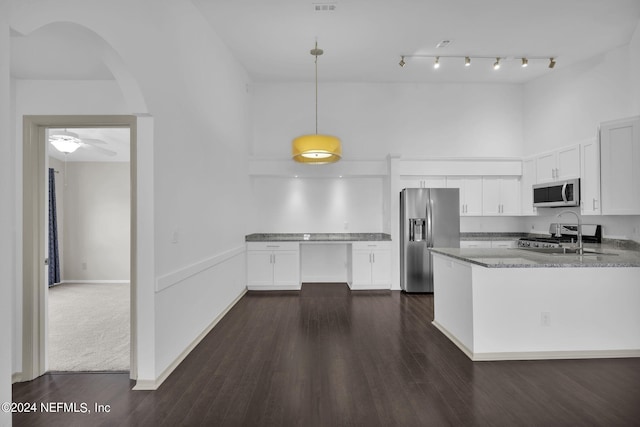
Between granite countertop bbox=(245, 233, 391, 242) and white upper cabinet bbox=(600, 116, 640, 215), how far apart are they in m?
3.12

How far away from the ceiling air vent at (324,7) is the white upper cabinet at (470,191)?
11.9 ft

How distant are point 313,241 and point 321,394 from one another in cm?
334

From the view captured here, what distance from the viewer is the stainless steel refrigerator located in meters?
5.44

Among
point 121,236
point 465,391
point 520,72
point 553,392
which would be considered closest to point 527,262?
point 553,392

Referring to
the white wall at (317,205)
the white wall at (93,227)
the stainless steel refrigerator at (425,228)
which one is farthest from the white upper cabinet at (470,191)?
the white wall at (93,227)

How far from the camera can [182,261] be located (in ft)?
9.75

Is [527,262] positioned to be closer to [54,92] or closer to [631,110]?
[631,110]

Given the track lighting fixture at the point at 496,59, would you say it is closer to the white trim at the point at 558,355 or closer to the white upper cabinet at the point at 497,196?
the white upper cabinet at the point at 497,196

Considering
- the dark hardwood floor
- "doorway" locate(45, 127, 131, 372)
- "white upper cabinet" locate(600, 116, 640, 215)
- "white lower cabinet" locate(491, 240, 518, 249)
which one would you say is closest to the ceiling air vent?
the dark hardwood floor

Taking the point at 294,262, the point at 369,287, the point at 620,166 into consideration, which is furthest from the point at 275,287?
the point at 620,166

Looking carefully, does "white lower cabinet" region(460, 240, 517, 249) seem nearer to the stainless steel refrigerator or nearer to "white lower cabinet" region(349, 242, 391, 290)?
the stainless steel refrigerator

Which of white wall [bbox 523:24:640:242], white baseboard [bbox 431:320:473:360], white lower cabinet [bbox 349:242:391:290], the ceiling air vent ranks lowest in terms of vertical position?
white baseboard [bbox 431:320:473:360]

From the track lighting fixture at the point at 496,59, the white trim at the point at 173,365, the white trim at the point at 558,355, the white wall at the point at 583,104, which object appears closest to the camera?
the white trim at the point at 173,365

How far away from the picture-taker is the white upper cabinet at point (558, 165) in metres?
4.69
